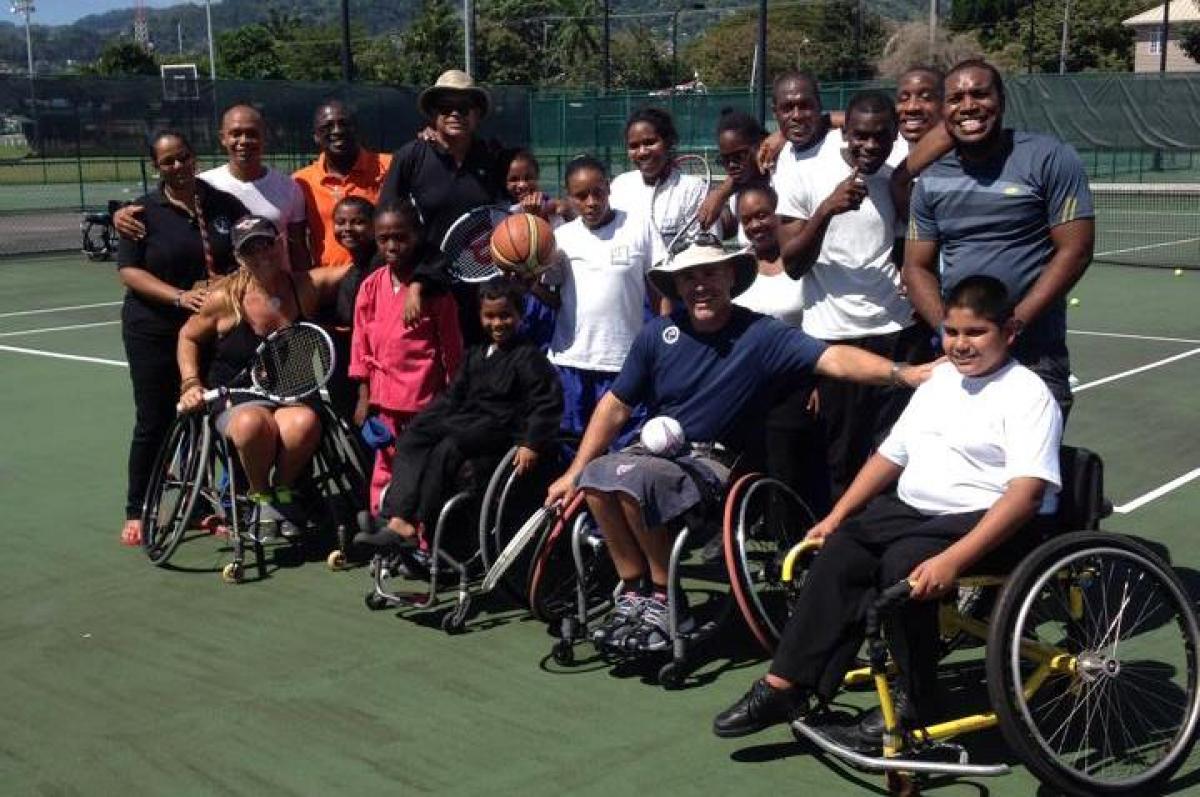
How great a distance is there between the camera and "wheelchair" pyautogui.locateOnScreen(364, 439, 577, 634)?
5.50 m

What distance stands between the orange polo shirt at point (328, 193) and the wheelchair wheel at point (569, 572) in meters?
2.01

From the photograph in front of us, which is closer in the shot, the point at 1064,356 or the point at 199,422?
the point at 1064,356

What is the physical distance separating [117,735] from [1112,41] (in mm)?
64846

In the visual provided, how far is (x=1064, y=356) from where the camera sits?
490cm

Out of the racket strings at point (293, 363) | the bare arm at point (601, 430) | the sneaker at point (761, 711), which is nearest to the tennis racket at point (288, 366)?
the racket strings at point (293, 363)

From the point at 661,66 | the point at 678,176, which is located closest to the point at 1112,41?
the point at 661,66

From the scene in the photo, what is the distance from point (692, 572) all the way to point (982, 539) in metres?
2.23

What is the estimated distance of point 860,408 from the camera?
5.77 m

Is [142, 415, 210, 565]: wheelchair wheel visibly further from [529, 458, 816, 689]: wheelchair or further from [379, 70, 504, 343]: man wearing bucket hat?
[529, 458, 816, 689]: wheelchair

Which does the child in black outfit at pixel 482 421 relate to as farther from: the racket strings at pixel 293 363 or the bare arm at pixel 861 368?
the bare arm at pixel 861 368

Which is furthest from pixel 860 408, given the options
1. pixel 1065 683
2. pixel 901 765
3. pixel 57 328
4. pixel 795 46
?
pixel 795 46

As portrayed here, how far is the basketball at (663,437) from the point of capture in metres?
4.97

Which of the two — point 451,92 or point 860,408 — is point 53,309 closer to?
point 451,92

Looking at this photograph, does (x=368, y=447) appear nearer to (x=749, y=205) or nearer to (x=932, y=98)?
(x=749, y=205)
